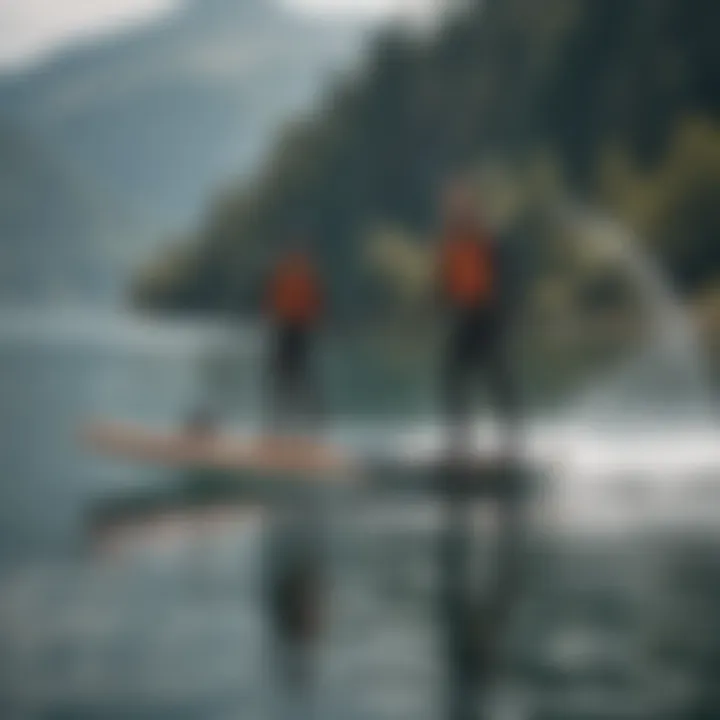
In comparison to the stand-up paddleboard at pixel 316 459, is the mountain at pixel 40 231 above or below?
above

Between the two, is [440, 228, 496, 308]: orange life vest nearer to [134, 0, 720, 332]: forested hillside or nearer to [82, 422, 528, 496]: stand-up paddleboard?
[134, 0, 720, 332]: forested hillside

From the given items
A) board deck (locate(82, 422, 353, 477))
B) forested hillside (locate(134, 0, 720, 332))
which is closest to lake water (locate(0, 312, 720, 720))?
board deck (locate(82, 422, 353, 477))

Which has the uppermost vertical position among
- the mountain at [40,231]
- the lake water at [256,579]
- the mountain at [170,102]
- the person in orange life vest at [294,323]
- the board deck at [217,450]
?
the mountain at [170,102]

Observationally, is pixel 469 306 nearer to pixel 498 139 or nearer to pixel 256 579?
pixel 498 139

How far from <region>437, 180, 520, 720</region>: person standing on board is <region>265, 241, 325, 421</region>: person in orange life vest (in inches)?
6.7

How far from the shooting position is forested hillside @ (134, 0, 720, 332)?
2451mm

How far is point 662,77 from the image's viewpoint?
2.47 metres

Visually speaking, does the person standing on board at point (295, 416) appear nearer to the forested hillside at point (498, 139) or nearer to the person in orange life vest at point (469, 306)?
the forested hillside at point (498, 139)

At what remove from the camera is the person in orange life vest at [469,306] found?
245 centimetres

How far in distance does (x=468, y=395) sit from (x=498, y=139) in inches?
13.4

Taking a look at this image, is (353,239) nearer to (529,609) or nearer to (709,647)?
(529,609)

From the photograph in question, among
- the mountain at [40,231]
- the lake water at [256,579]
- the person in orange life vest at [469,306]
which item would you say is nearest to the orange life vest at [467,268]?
the person in orange life vest at [469,306]

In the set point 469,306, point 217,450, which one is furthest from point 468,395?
point 217,450

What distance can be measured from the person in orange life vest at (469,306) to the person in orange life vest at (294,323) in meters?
0.17
